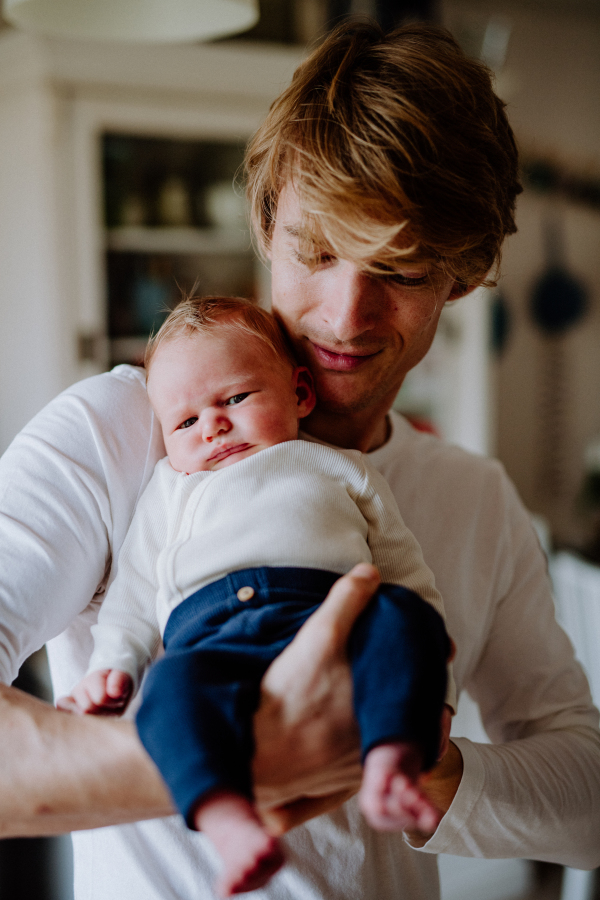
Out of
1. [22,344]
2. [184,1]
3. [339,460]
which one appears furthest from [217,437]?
[22,344]

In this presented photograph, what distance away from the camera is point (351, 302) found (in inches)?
31.9

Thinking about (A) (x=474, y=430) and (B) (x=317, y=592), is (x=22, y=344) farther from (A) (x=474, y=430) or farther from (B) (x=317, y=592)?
(B) (x=317, y=592)

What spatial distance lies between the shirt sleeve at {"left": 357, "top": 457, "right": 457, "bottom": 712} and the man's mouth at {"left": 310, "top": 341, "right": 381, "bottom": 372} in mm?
160

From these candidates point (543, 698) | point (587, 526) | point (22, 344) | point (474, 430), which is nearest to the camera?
point (543, 698)

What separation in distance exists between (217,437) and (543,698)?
0.56 meters

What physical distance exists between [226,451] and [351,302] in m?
0.22

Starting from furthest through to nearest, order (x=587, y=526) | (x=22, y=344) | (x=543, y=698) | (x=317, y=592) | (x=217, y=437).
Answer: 1. (x=587, y=526)
2. (x=22, y=344)
3. (x=543, y=698)
4. (x=217, y=437)
5. (x=317, y=592)

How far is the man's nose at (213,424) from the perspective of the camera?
79 cm

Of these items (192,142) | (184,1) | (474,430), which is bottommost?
(474,430)

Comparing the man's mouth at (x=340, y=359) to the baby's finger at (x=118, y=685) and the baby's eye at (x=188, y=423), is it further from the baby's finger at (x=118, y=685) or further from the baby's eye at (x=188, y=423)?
the baby's finger at (x=118, y=685)

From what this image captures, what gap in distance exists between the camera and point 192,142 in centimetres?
253

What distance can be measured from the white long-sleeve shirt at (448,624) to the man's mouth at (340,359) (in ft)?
0.49

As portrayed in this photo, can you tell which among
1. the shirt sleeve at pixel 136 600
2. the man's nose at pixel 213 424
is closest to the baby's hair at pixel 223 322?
the man's nose at pixel 213 424

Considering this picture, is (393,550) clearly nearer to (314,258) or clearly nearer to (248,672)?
(248,672)
